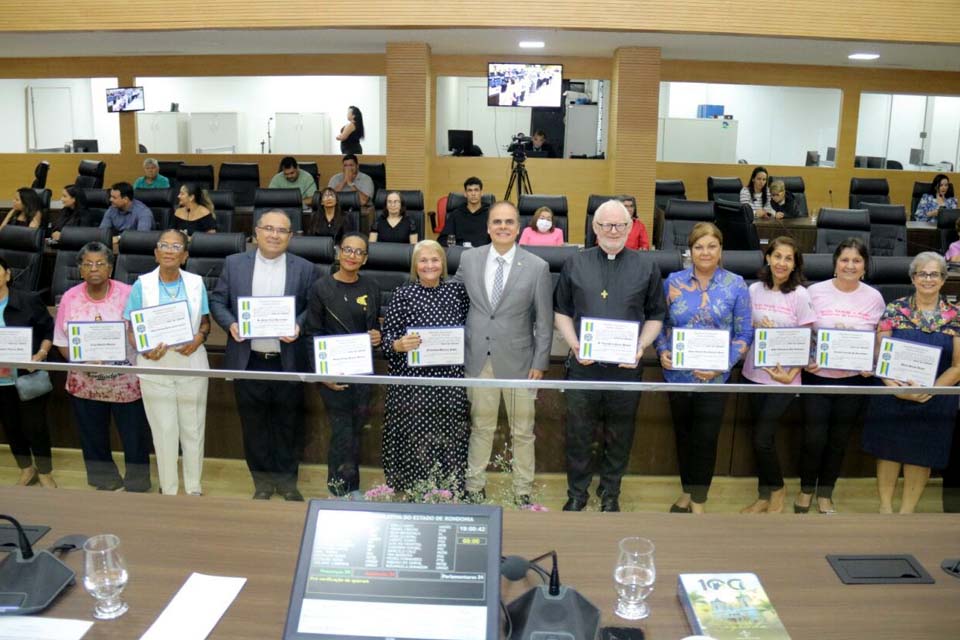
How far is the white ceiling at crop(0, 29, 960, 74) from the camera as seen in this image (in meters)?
9.34

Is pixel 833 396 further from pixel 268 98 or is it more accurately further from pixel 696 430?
pixel 268 98

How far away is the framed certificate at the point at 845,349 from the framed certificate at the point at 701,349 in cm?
47

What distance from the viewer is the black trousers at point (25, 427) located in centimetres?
334

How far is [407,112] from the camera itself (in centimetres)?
1009

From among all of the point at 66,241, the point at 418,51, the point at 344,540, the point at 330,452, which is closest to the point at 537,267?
the point at 330,452

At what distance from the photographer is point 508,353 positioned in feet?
13.4

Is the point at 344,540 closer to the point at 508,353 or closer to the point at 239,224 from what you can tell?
the point at 508,353

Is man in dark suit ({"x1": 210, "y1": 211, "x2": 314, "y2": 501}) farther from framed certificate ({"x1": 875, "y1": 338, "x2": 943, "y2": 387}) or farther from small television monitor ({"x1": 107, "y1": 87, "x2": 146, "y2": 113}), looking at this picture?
small television monitor ({"x1": 107, "y1": 87, "x2": 146, "y2": 113})

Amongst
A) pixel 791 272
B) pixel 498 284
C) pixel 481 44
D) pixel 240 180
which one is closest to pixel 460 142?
pixel 481 44

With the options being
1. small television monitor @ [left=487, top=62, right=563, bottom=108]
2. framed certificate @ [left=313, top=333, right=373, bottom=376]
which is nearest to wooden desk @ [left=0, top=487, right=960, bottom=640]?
framed certificate @ [left=313, top=333, right=373, bottom=376]


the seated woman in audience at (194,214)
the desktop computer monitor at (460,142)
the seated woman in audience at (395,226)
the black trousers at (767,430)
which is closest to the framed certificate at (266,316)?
the black trousers at (767,430)

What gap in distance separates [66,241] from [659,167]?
8637mm

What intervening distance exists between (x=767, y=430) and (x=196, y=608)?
2.20 meters

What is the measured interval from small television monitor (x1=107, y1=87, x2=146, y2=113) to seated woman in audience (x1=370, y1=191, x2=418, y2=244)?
6.02m
